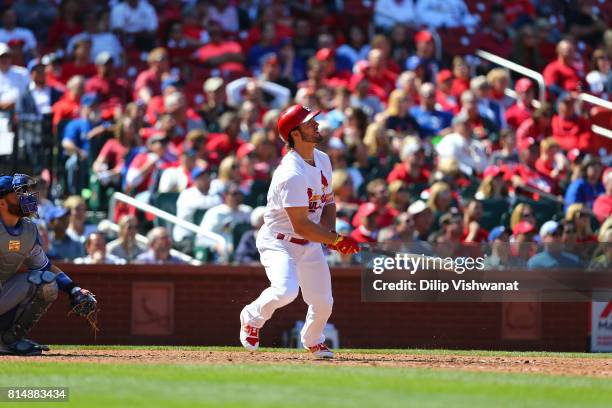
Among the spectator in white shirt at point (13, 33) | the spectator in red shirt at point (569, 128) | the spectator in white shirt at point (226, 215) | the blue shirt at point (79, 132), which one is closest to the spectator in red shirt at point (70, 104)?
the blue shirt at point (79, 132)

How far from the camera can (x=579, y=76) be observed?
1931 cm

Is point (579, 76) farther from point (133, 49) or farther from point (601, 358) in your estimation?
point (601, 358)

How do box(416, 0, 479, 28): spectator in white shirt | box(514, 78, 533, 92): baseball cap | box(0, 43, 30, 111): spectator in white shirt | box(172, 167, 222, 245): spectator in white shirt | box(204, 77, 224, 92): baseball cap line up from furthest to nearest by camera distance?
box(416, 0, 479, 28): spectator in white shirt → box(514, 78, 533, 92): baseball cap → box(204, 77, 224, 92): baseball cap → box(0, 43, 30, 111): spectator in white shirt → box(172, 167, 222, 245): spectator in white shirt

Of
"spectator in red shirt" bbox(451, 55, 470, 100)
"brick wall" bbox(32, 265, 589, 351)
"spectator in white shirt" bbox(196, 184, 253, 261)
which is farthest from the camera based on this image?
"spectator in red shirt" bbox(451, 55, 470, 100)

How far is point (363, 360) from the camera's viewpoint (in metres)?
10.6

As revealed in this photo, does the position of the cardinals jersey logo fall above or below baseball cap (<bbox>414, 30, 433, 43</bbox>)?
below

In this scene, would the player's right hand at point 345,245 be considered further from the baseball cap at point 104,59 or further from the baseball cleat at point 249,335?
the baseball cap at point 104,59

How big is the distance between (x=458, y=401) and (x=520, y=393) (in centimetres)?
65

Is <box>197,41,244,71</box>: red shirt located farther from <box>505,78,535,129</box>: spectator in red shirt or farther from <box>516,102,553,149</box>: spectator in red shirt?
<box>516,102,553,149</box>: spectator in red shirt

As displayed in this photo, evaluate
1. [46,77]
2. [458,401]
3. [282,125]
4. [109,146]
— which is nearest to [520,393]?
[458,401]

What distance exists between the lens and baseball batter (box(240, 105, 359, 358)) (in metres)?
9.94

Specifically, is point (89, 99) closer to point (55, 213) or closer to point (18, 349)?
point (55, 213)

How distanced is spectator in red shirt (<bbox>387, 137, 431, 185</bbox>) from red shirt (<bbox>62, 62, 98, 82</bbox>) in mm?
4248

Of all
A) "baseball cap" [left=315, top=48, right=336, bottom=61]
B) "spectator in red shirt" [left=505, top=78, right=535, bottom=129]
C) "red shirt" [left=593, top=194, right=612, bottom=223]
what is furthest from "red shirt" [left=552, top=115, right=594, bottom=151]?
"baseball cap" [left=315, top=48, right=336, bottom=61]
